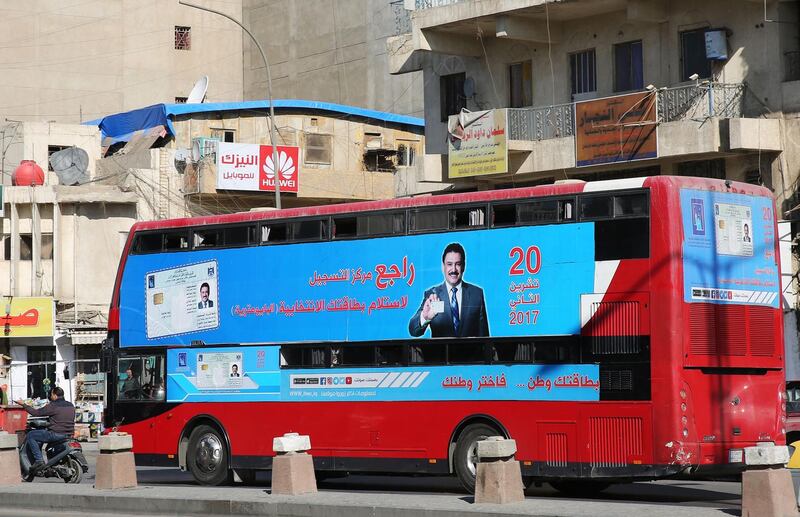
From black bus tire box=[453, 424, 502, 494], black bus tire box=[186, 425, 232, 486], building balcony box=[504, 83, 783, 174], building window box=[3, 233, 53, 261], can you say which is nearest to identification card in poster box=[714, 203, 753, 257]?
black bus tire box=[453, 424, 502, 494]

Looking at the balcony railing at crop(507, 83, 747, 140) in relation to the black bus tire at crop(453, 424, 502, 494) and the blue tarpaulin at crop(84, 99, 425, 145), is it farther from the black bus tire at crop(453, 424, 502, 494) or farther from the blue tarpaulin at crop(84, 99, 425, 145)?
the blue tarpaulin at crop(84, 99, 425, 145)

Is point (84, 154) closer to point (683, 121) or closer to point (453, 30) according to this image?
point (453, 30)

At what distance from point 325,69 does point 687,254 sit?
46.2 m

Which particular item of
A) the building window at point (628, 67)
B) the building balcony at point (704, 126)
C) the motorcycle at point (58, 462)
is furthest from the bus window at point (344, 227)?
the building window at point (628, 67)

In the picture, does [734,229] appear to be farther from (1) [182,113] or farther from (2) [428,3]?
(1) [182,113]

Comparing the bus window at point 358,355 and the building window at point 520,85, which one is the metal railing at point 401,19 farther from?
the bus window at point 358,355

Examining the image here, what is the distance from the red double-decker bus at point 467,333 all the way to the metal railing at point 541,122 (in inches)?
521

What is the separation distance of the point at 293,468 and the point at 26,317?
30369mm

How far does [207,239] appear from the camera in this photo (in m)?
21.5

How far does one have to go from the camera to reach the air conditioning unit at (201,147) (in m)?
49.3

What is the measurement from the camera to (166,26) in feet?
216

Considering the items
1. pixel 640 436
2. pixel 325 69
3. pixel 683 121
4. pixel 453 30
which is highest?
pixel 325 69

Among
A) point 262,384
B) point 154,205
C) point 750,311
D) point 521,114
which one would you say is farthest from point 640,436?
point 154,205

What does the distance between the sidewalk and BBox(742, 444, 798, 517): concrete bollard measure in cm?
71
